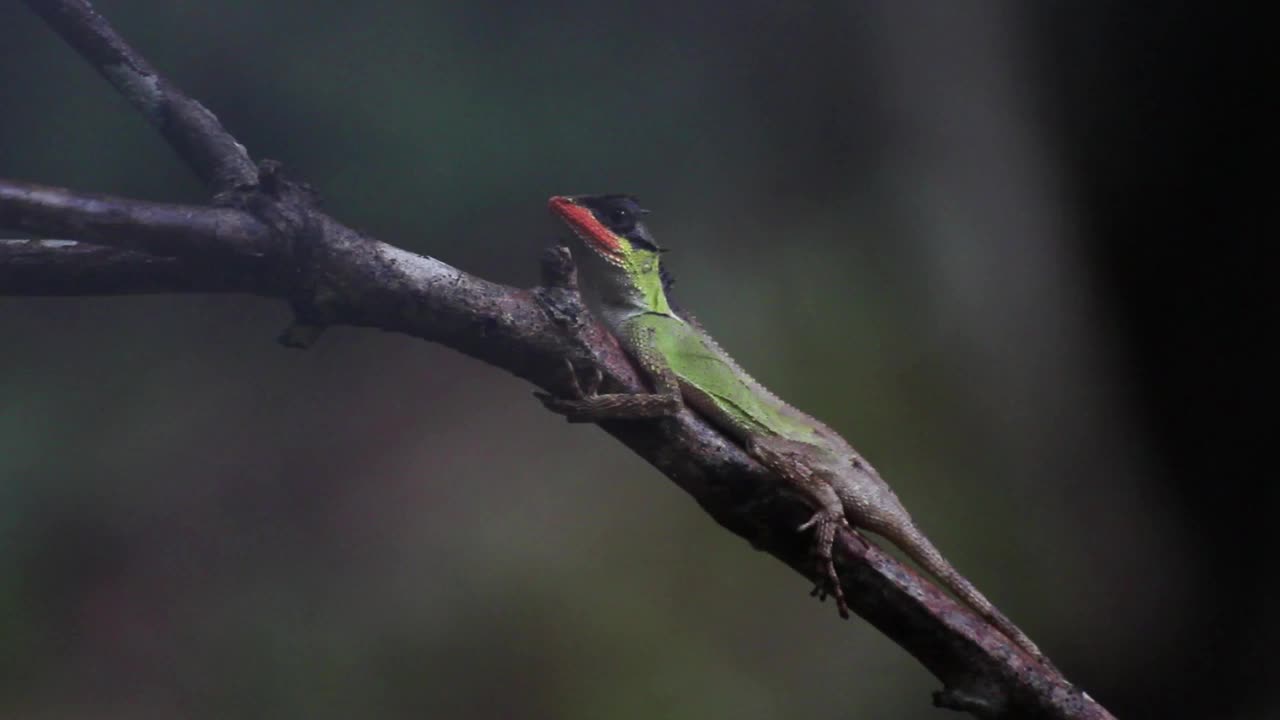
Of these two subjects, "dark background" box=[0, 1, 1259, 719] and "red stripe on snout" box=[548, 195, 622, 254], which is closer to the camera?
"dark background" box=[0, 1, 1259, 719]

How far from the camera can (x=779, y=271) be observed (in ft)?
9.00

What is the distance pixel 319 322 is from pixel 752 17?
167 centimetres

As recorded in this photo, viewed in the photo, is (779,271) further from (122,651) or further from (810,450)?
(122,651)

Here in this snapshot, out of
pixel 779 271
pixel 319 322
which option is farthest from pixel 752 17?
pixel 319 322

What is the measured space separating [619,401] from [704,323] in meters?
0.62

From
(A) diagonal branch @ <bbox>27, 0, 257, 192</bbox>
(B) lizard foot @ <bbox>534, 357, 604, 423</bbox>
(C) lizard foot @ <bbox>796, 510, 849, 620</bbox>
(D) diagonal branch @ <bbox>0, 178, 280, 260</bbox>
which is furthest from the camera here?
(C) lizard foot @ <bbox>796, 510, 849, 620</bbox>

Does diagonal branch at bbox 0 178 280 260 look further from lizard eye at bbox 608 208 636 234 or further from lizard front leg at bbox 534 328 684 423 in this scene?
lizard eye at bbox 608 208 636 234

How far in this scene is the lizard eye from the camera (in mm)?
2318

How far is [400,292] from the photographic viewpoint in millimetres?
1890

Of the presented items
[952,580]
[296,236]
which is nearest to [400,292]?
[296,236]

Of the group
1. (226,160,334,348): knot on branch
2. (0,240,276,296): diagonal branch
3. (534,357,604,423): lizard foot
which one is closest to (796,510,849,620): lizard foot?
(534,357,604,423): lizard foot

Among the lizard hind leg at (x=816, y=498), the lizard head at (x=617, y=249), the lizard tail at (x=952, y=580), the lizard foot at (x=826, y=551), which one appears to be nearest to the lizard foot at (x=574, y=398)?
the lizard head at (x=617, y=249)

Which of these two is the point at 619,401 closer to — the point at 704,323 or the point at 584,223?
the point at 584,223

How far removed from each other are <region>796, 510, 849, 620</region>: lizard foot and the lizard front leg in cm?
48
